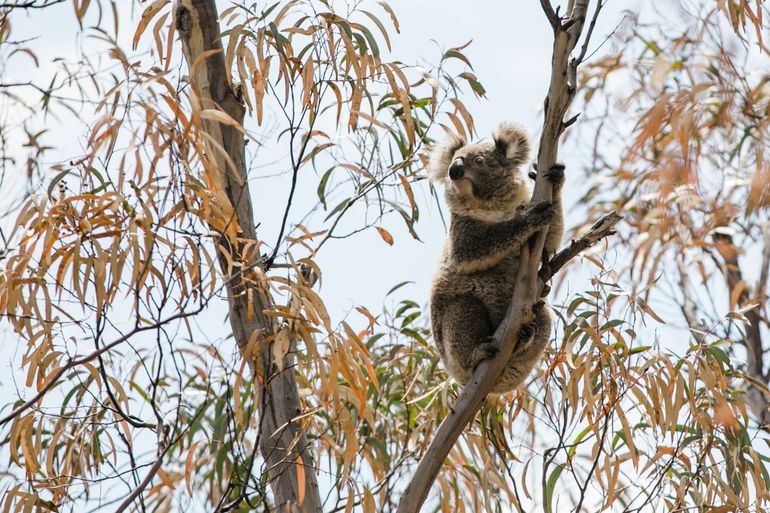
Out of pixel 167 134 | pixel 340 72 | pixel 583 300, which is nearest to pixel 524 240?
pixel 583 300

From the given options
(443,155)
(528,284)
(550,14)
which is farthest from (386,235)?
(443,155)

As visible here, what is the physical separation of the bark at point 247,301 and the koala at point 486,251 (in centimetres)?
69

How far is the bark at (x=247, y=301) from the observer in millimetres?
2738

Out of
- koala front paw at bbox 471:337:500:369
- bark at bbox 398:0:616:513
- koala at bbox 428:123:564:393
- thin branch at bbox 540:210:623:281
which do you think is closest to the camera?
bark at bbox 398:0:616:513

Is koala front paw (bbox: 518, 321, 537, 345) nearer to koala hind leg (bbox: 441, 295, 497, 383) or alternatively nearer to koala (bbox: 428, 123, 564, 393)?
koala (bbox: 428, 123, 564, 393)

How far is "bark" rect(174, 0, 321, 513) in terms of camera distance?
2.74 metres

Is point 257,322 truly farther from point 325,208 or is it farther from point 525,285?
point 525,285

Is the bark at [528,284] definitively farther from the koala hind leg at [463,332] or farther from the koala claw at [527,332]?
the koala hind leg at [463,332]

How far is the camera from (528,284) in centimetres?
289

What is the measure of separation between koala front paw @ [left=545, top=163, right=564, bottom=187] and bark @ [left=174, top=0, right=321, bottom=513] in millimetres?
981

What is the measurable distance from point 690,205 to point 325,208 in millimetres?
2047

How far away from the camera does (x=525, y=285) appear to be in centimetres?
289

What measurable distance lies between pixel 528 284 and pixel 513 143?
1245mm

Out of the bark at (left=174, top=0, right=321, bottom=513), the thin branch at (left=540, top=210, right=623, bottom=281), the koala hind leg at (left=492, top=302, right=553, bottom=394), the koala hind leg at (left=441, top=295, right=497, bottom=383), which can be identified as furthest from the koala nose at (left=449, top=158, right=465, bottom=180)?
the bark at (left=174, top=0, right=321, bottom=513)
